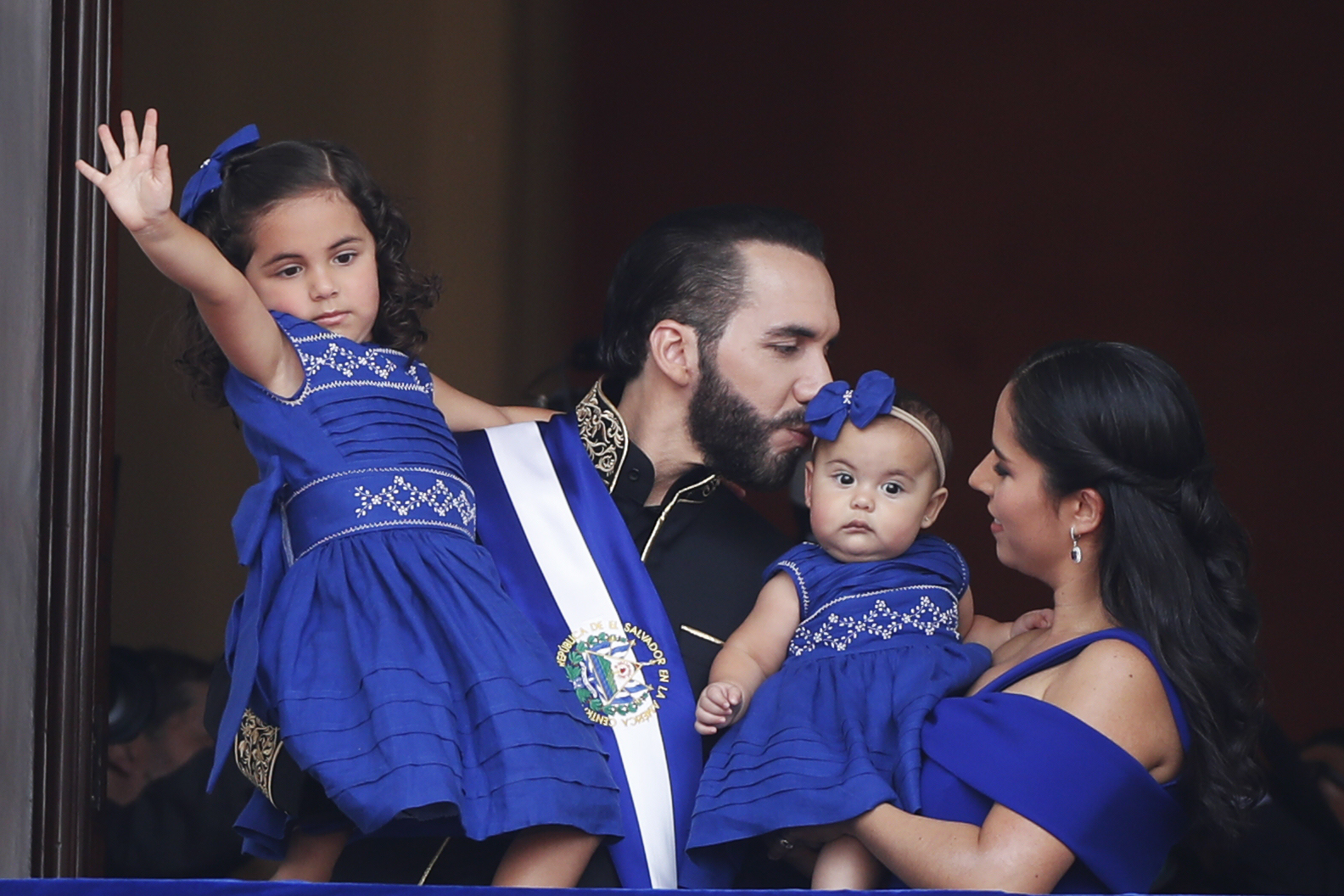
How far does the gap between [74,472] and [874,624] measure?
111cm

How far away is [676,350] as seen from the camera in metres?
2.30

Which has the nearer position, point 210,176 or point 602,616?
point 210,176

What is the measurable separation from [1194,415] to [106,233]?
147cm

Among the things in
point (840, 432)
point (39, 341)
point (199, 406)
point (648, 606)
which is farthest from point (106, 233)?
point (840, 432)

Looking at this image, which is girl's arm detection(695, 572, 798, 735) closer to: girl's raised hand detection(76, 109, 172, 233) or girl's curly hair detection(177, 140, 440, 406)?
girl's curly hair detection(177, 140, 440, 406)

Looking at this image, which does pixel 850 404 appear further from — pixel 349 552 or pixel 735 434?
pixel 349 552

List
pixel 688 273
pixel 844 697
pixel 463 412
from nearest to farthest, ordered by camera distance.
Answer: pixel 844 697
pixel 463 412
pixel 688 273

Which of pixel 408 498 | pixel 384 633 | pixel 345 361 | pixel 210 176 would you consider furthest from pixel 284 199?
pixel 384 633

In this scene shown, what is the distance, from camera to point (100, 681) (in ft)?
7.48

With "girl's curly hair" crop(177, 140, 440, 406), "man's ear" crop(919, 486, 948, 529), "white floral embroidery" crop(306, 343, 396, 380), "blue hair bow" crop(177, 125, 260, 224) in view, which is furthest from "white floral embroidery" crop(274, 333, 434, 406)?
"man's ear" crop(919, 486, 948, 529)

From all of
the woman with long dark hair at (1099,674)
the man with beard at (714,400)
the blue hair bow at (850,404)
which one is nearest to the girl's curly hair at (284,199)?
the man with beard at (714,400)

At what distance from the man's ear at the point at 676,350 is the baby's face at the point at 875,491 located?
36 cm

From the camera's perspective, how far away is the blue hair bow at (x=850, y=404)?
6.44ft

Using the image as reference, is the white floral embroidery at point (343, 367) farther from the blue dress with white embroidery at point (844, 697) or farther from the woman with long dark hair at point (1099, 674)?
the woman with long dark hair at point (1099, 674)
